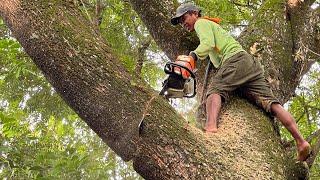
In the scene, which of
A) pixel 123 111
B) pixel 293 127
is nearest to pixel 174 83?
pixel 123 111

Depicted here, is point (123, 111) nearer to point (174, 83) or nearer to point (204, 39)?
point (174, 83)

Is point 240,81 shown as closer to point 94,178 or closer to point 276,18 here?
point 276,18

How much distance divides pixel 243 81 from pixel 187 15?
0.80m

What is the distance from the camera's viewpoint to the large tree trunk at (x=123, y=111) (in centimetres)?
233

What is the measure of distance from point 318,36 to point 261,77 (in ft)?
3.70

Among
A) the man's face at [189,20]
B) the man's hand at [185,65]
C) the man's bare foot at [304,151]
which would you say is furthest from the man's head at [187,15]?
the man's bare foot at [304,151]

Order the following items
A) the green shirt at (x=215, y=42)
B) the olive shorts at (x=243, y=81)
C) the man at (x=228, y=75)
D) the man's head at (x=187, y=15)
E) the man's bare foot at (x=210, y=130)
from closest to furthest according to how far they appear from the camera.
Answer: the man's bare foot at (x=210, y=130)
the man at (x=228, y=75)
the olive shorts at (x=243, y=81)
the green shirt at (x=215, y=42)
the man's head at (x=187, y=15)

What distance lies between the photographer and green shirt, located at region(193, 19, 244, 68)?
330cm

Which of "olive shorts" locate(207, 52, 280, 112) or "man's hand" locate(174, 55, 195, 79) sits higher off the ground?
"man's hand" locate(174, 55, 195, 79)

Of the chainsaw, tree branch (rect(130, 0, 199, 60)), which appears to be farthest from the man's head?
the chainsaw

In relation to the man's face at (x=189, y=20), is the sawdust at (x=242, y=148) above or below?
below

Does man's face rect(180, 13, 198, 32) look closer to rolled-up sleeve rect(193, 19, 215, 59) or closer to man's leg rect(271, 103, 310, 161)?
rolled-up sleeve rect(193, 19, 215, 59)

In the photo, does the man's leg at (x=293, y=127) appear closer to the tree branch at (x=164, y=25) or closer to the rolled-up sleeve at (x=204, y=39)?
the rolled-up sleeve at (x=204, y=39)

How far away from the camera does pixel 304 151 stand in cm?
288
